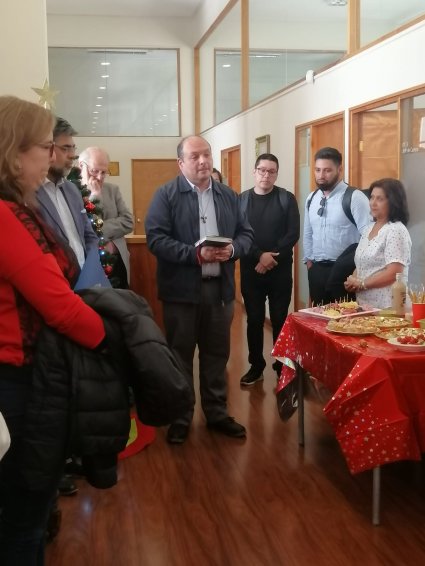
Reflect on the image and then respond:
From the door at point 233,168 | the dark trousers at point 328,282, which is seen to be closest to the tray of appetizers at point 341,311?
the dark trousers at point 328,282

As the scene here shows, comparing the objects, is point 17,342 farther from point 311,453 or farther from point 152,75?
point 152,75

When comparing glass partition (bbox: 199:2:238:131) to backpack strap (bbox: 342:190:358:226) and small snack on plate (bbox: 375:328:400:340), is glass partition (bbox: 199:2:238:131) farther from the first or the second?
small snack on plate (bbox: 375:328:400:340)

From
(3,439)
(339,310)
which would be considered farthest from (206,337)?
(3,439)

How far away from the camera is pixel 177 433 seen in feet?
10.9

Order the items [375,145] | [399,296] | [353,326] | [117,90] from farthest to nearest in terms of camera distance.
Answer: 1. [117,90]
2. [375,145]
3. [399,296]
4. [353,326]

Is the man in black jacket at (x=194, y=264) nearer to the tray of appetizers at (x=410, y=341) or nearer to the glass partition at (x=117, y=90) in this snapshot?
the tray of appetizers at (x=410, y=341)

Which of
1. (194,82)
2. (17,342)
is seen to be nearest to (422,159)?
(17,342)

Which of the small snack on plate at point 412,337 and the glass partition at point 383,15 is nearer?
the small snack on plate at point 412,337

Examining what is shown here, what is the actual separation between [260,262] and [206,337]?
3.45 feet

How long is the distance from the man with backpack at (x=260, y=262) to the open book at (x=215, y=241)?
120 cm

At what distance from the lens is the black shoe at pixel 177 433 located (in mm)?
3285

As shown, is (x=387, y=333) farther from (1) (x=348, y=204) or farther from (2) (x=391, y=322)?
(1) (x=348, y=204)

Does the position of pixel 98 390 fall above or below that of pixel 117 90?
below

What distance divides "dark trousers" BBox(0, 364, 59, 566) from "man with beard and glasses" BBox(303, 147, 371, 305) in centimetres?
268
